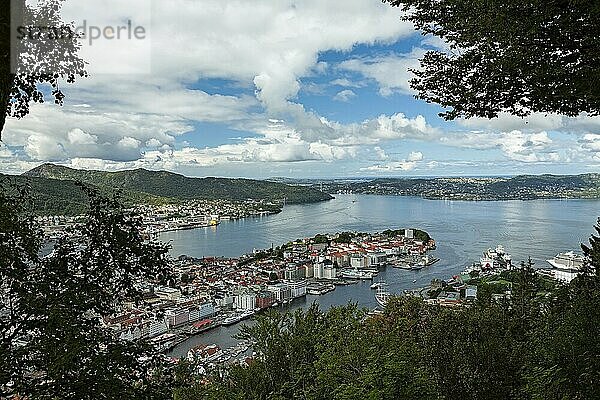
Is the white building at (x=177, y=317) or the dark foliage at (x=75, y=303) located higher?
the dark foliage at (x=75, y=303)

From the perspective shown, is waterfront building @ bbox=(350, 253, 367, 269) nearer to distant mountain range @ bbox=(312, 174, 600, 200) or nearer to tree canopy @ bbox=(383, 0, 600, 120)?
tree canopy @ bbox=(383, 0, 600, 120)

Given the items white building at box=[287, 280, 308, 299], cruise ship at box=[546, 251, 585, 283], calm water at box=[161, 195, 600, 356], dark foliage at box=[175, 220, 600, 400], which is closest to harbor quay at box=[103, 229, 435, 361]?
white building at box=[287, 280, 308, 299]

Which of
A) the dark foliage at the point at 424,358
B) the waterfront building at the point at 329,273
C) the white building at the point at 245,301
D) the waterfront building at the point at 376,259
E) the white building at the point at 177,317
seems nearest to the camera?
the dark foliage at the point at 424,358

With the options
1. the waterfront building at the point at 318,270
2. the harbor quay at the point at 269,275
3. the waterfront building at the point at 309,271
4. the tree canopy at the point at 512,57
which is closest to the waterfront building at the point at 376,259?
the harbor quay at the point at 269,275

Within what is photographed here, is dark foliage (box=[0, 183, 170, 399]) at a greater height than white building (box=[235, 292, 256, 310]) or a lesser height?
greater

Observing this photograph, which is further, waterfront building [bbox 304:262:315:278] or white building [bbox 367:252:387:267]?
white building [bbox 367:252:387:267]

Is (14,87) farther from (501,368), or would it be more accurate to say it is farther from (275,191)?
(275,191)

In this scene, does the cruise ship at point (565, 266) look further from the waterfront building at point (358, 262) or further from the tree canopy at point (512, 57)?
the tree canopy at point (512, 57)
